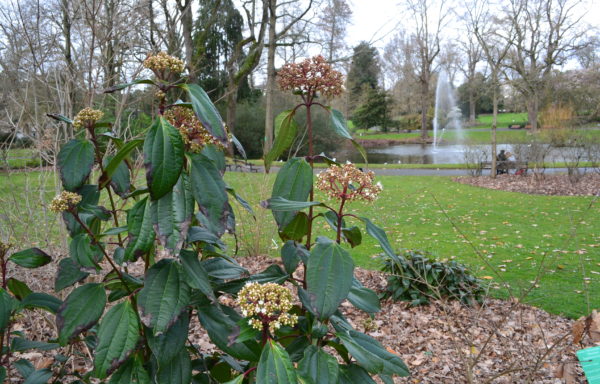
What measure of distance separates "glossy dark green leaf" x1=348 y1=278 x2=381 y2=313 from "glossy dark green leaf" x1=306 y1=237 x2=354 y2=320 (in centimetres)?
22

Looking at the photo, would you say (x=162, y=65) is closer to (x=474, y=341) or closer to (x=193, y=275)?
(x=193, y=275)

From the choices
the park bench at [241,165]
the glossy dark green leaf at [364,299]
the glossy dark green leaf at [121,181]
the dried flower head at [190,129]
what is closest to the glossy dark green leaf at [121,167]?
the glossy dark green leaf at [121,181]

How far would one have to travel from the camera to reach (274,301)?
0.89 m

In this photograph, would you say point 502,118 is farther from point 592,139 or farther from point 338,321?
point 338,321

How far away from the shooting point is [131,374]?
1.05 m

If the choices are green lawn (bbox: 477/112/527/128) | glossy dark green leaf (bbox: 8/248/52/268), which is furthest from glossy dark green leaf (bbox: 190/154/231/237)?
green lawn (bbox: 477/112/527/128)

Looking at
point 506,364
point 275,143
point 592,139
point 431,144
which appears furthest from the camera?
point 431,144

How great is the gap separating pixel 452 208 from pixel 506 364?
6.06m

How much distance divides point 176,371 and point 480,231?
6.76m

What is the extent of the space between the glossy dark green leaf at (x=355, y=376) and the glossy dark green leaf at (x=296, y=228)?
413mm

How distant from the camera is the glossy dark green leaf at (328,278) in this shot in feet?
3.11

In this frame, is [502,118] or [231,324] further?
[502,118]

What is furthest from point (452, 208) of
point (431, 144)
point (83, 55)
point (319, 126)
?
point (431, 144)

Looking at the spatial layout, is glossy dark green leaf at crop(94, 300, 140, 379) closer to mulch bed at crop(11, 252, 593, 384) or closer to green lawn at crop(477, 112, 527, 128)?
mulch bed at crop(11, 252, 593, 384)
